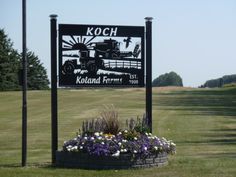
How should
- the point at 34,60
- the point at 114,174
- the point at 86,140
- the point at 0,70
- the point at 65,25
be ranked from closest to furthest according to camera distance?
1. the point at 114,174
2. the point at 86,140
3. the point at 65,25
4. the point at 0,70
5. the point at 34,60

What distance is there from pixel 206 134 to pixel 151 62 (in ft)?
26.2

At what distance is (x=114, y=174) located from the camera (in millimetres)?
11086

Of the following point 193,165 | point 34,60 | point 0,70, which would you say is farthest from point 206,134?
point 34,60

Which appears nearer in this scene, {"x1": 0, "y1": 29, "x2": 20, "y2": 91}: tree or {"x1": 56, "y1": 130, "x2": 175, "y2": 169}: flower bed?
{"x1": 56, "y1": 130, "x2": 175, "y2": 169}: flower bed

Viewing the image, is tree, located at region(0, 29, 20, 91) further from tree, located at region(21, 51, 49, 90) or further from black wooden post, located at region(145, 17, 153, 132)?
black wooden post, located at region(145, 17, 153, 132)

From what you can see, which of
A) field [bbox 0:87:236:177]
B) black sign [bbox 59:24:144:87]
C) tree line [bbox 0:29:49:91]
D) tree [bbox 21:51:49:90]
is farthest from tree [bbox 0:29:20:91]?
black sign [bbox 59:24:144:87]

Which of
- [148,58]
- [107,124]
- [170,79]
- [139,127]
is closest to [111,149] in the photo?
[107,124]

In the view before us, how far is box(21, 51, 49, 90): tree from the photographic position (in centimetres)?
9438

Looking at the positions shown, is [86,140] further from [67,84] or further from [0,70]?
[0,70]

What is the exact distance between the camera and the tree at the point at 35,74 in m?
94.4

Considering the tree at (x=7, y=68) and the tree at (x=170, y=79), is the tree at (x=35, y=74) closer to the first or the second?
the tree at (x=7, y=68)

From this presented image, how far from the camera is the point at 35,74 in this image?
97.8 m

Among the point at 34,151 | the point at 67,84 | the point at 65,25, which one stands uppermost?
the point at 65,25

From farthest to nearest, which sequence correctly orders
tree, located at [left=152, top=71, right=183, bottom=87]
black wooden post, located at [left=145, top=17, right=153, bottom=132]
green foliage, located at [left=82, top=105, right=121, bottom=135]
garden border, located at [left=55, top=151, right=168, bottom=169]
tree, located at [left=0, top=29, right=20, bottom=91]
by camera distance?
tree, located at [left=152, top=71, right=183, bottom=87]
tree, located at [left=0, top=29, right=20, bottom=91]
black wooden post, located at [left=145, top=17, right=153, bottom=132]
green foliage, located at [left=82, top=105, right=121, bottom=135]
garden border, located at [left=55, top=151, right=168, bottom=169]
